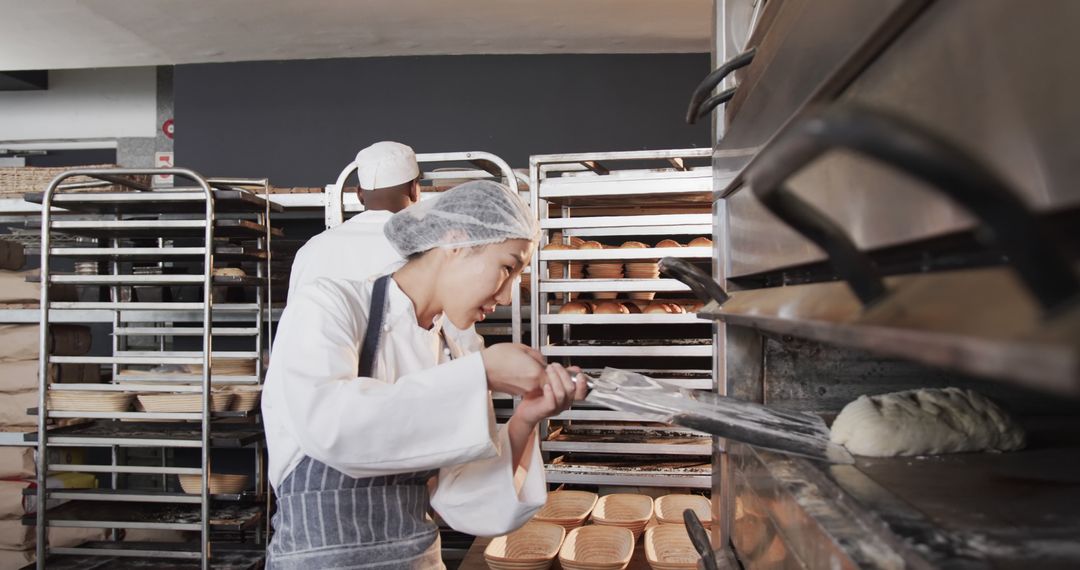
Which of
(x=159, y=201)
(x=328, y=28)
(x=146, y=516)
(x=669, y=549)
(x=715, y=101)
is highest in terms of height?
(x=328, y=28)

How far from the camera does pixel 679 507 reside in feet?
10.2

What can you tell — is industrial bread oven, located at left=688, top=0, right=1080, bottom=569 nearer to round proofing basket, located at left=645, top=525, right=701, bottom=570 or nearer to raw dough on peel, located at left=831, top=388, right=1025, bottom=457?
raw dough on peel, located at left=831, top=388, right=1025, bottom=457

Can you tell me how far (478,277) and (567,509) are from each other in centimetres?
161

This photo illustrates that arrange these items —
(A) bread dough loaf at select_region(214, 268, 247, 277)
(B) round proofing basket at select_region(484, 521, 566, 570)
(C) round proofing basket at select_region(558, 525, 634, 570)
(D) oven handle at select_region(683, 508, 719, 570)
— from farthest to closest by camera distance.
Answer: (A) bread dough loaf at select_region(214, 268, 247, 277), (C) round proofing basket at select_region(558, 525, 634, 570), (B) round proofing basket at select_region(484, 521, 566, 570), (D) oven handle at select_region(683, 508, 719, 570)

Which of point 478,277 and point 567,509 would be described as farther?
point 567,509

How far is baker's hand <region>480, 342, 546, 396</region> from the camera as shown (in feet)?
4.78

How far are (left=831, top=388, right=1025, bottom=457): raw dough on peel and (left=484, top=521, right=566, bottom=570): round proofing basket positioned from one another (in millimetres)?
1517

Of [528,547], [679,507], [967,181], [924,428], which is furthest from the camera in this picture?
[679,507]

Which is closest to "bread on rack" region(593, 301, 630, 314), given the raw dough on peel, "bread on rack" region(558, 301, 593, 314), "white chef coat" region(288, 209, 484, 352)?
"bread on rack" region(558, 301, 593, 314)

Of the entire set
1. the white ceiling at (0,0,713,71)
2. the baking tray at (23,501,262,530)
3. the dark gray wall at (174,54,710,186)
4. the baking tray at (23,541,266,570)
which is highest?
the white ceiling at (0,0,713,71)

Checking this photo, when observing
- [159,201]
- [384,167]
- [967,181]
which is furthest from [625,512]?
[967,181]

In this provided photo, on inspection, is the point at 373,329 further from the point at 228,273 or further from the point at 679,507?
the point at 228,273

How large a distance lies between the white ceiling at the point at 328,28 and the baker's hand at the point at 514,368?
3330 millimetres

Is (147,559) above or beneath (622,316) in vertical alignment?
beneath
